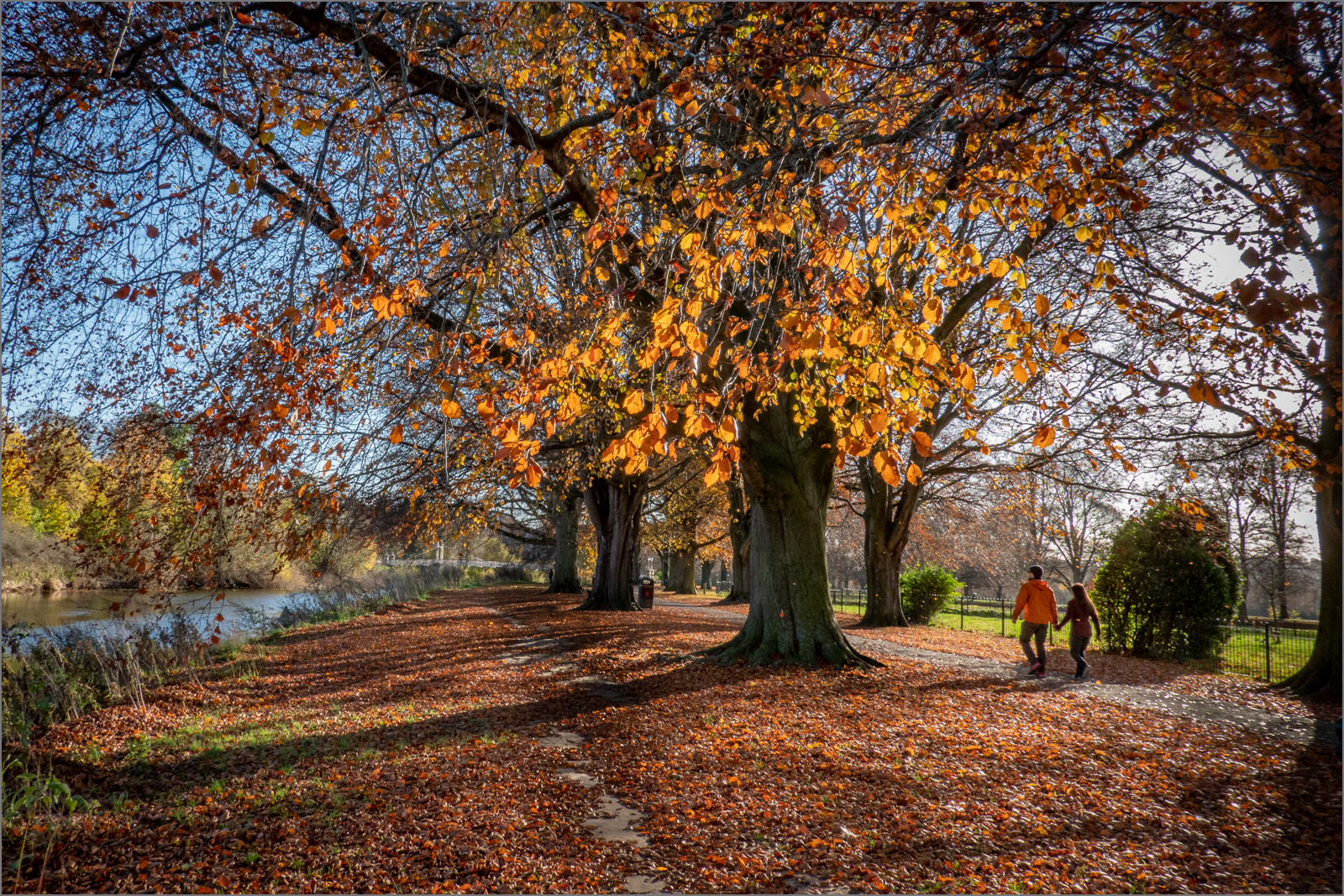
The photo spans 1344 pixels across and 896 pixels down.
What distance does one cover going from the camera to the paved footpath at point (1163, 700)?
6.97m

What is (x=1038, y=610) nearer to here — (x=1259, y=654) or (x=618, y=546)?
(x=1259, y=654)

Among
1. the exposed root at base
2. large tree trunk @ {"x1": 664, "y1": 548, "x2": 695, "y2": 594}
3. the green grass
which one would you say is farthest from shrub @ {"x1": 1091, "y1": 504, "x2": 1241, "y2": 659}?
large tree trunk @ {"x1": 664, "y1": 548, "x2": 695, "y2": 594}

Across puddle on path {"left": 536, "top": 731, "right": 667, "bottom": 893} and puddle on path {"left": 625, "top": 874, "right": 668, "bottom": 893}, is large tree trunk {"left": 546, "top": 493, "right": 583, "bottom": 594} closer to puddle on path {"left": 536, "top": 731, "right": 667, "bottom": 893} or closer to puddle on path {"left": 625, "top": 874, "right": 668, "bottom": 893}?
puddle on path {"left": 536, "top": 731, "right": 667, "bottom": 893}

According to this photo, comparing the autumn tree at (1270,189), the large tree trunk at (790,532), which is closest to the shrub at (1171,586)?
the autumn tree at (1270,189)

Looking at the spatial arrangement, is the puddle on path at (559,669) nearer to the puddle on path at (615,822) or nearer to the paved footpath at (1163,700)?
the puddle on path at (615,822)

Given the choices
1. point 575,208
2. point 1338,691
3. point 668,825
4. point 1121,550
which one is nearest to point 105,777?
point 668,825

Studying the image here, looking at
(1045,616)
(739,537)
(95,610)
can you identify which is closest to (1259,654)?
(1045,616)

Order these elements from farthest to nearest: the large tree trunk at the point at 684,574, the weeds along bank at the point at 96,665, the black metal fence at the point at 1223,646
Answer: the large tree trunk at the point at 684,574 → the black metal fence at the point at 1223,646 → the weeds along bank at the point at 96,665

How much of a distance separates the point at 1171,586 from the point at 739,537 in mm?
16348

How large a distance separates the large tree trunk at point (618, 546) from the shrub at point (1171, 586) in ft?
41.9

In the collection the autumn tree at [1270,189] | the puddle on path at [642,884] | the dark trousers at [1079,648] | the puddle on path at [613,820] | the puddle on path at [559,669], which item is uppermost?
the autumn tree at [1270,189]

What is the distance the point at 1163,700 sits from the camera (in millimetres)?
8453

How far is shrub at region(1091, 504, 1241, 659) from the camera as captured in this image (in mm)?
12023

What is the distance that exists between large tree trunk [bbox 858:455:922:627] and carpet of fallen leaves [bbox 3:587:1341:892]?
811cm
